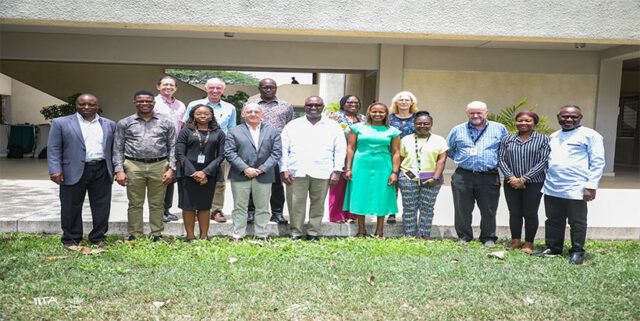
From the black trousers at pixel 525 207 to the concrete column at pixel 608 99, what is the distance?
895cm

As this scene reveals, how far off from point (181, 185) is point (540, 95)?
1054 cm

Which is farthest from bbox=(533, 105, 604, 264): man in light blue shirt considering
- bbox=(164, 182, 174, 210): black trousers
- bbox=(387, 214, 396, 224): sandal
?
bbox=(164, 182, 174, 210): black trousers

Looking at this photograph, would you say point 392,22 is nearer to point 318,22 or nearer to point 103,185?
point 318,22

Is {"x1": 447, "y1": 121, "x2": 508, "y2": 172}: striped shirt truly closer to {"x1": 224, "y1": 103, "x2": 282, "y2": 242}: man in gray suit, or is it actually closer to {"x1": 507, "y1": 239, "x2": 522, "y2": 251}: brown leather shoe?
{"x1": 507, "y1": 239, "x2": 522, "y2": 251}: brown leather shoe

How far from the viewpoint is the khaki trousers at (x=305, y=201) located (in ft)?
17.6

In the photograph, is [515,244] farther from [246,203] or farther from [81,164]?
[81,164]

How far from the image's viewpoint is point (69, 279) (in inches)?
151

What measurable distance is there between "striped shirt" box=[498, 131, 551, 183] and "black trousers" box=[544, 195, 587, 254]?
0.98 feet

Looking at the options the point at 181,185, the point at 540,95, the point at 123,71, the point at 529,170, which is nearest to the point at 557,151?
the point at 529,170

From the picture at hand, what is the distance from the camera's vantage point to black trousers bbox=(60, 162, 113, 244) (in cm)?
483

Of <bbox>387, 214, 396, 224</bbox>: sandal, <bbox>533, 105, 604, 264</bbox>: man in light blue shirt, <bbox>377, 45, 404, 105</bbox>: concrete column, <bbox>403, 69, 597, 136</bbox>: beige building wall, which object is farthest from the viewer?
<bbox>403, 69, 597, 136</bbox>: beige building wall

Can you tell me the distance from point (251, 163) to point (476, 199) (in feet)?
8.59

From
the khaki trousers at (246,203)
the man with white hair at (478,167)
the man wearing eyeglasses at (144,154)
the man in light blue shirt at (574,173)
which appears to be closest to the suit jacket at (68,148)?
the man wearing eyeglasses at (144,154)

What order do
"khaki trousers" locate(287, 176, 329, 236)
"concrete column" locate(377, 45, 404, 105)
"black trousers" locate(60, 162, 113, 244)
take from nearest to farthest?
"black trousers" locate(60, 162, 113, 244) → "khaki trousers" locate(287, 176, 329, 236) → "concrete column" locate(377, 45, 404, 105)
